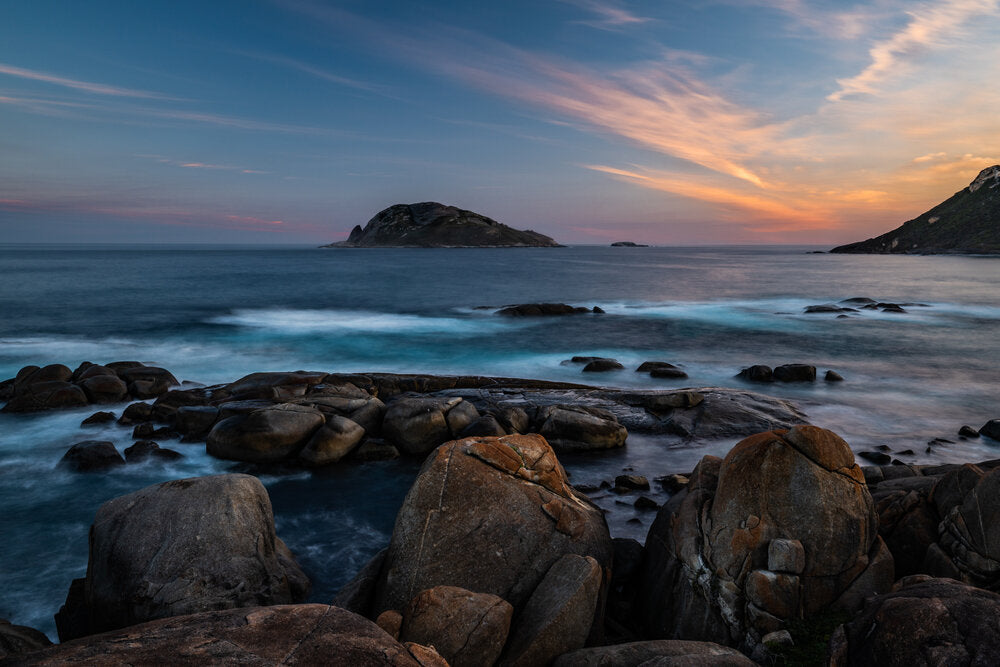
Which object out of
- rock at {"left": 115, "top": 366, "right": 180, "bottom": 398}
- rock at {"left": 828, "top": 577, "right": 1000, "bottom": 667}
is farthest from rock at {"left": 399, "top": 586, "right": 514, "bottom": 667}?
rock at {"left": 115, "top": 366, "right": 180, "bottom": 398}

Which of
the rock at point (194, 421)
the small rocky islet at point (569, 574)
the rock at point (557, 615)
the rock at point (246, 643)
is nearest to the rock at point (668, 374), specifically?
the small rocky islet at point (569, 574)

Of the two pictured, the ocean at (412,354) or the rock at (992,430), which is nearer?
the ocean at (412,354)

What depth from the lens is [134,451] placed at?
640 inches

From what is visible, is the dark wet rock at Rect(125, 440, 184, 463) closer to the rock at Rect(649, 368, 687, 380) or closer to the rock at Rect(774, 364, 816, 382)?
the rock at Rect(649, 368, 687, 380)

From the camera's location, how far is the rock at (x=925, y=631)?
16.3ft

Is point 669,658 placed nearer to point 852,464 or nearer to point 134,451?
point 852,464

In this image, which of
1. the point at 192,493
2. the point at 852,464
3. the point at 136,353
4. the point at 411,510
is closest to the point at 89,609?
the point at 192,493

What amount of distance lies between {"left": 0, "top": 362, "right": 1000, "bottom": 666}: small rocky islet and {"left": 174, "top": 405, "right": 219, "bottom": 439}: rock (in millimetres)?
8476

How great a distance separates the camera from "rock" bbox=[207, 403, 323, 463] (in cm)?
1606

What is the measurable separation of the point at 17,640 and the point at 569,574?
7114 millimetres

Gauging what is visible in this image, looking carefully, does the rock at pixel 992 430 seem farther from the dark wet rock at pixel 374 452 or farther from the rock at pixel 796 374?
the dark wet rock at pixel 374 452

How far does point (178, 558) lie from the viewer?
863 centimetres

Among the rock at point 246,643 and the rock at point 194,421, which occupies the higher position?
the rock at point 246,643

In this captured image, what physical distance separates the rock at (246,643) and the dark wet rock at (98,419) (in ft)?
56.4
